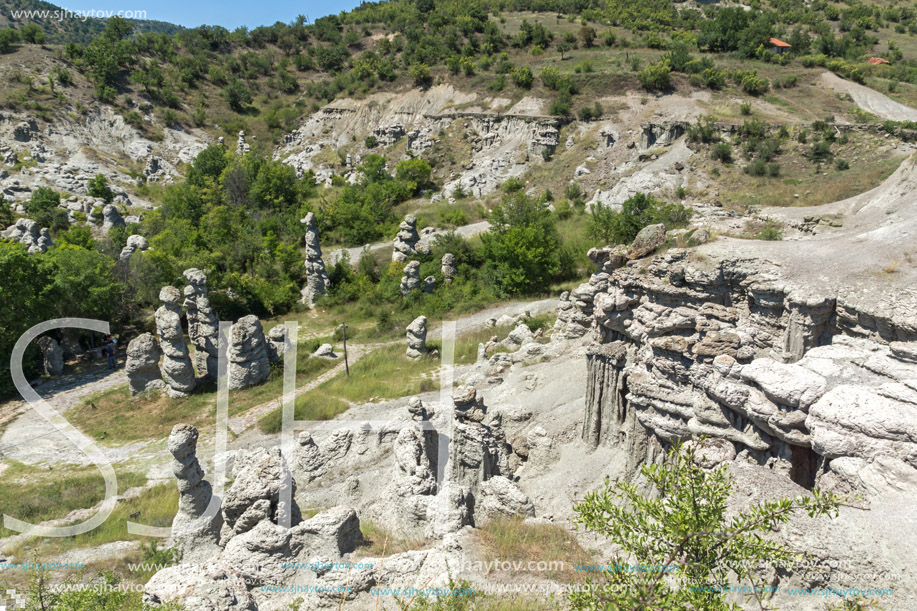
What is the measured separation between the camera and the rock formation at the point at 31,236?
33188mm

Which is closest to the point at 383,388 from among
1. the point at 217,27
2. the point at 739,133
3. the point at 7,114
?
the point at 739,133

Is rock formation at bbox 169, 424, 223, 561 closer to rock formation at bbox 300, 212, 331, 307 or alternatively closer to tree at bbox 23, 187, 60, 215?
rock formation at bbox 300, 212, 331, 307

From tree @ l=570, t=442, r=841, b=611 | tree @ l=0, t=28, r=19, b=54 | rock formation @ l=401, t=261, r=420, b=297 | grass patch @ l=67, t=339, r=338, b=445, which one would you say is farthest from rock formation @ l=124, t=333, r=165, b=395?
tree @ l=0, t=28, r=19, b=54

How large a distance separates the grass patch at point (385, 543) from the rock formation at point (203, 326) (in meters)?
15.7

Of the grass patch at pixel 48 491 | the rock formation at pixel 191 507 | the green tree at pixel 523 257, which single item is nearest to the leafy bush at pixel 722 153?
the green tree at pixel 523 257

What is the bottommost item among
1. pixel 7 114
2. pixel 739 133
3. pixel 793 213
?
pixel 793 213

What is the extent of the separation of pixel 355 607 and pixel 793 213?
21172 mm

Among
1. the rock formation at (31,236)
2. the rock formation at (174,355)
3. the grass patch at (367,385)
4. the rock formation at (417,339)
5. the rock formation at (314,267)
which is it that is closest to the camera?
the grass patch at (367,385)

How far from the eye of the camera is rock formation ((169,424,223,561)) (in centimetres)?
1086

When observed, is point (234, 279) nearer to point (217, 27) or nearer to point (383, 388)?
point (383, 388)

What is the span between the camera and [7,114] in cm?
5356

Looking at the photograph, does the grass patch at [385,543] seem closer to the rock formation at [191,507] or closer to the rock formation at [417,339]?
the rock formation at [191,507]

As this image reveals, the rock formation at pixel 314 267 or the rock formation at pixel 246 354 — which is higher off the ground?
the rock formation at pixel 314 267

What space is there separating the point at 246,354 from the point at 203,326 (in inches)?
119
